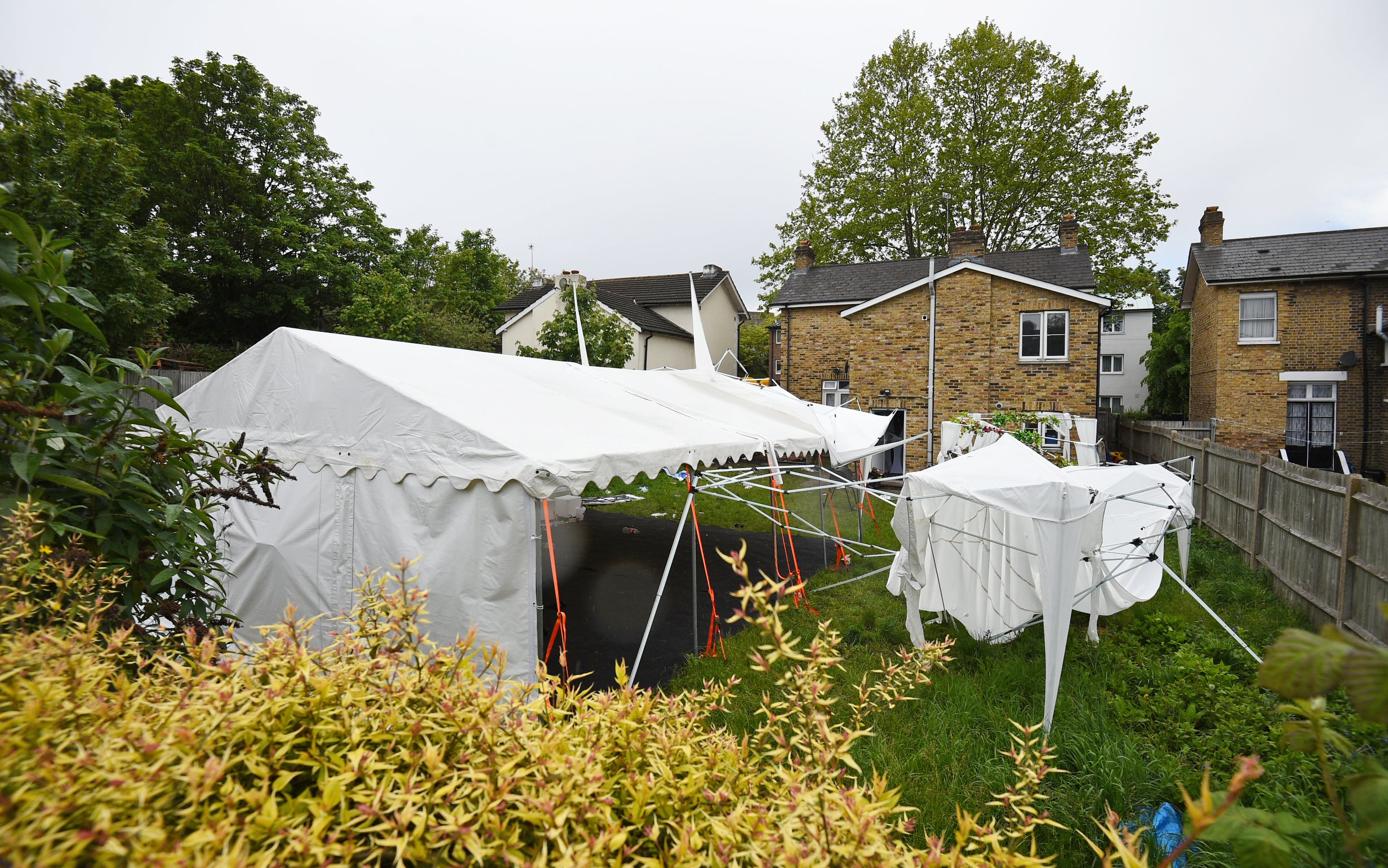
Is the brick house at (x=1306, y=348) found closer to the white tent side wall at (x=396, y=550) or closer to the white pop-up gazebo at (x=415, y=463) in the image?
the white pop-up gazebo at (x=415, y=463)

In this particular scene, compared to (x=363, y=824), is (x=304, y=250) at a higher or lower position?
higher

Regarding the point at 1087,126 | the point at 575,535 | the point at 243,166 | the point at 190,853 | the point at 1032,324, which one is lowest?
the point at 575,535

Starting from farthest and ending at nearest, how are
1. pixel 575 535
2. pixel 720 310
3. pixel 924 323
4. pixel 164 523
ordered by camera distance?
pixel 720 310, pixel 924 323, pixel 575 535, pixel 164 523

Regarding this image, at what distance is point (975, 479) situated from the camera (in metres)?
5.03

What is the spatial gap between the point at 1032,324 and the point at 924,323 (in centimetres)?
270

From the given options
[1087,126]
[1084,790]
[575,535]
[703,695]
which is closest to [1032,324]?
[1087,126]

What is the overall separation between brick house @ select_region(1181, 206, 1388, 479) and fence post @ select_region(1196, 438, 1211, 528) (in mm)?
8171

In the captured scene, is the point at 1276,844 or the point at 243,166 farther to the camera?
the point at 243,166

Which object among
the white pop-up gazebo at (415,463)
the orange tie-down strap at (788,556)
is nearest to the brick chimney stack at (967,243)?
the orange tie-down strap at (788,556)

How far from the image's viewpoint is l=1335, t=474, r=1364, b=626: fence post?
564cm

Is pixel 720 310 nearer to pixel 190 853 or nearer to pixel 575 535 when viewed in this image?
pixel 575 535

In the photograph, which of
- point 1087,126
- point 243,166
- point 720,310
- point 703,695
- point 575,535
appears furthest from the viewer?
point 720,310

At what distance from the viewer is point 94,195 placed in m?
12.8

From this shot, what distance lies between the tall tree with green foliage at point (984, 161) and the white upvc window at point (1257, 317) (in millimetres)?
5447
